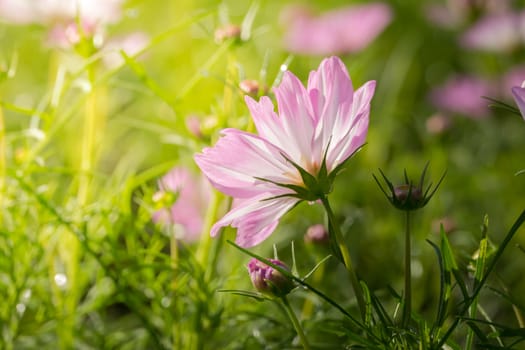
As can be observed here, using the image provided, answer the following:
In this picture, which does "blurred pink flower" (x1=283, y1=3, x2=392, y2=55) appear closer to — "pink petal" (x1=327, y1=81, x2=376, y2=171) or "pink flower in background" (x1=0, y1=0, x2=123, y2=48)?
"pink flower in background" (x1=0, y1=0, x2=123, y2=48)

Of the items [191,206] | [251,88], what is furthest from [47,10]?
[251,88]

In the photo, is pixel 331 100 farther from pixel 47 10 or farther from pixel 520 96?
pixel 47 10

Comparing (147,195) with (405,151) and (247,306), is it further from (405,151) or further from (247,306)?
(405,151)

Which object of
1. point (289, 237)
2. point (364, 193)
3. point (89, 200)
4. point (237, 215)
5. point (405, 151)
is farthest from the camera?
point (405, 151)

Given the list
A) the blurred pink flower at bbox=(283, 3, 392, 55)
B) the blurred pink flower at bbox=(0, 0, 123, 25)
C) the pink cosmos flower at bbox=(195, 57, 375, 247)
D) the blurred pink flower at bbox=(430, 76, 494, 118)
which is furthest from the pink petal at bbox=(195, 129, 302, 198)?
the blurred pink flower at bbox=(430, 76, 494, 118)

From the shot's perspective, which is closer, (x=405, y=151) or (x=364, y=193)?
(x=364, y=193)

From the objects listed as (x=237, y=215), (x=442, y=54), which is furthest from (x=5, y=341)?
(x=442, y=54)

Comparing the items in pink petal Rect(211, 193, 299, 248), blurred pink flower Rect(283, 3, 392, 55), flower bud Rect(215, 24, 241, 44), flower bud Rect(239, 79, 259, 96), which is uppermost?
flower bud Rect(215, 24, 241, 44)
